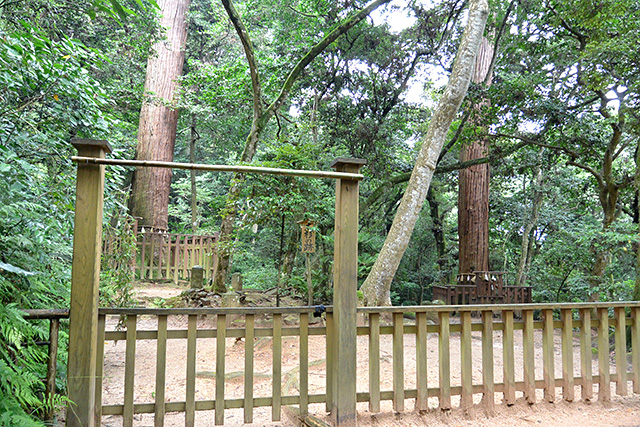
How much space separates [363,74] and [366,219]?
12.8ft

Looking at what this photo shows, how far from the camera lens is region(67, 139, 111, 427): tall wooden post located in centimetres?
259

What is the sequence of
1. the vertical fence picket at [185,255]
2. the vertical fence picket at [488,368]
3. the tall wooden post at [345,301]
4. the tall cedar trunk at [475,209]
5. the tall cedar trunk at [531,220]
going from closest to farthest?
the tall wooden post at [345,301] → the vertical fence picket at [488,368] → the tall cedar trunk at [475,209] → the tall cedar trunk at [531,220] → the vertical fence picket at [185,255]

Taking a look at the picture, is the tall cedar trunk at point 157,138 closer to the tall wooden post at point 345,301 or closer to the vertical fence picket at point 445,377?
the tall wooden post at point 345,301

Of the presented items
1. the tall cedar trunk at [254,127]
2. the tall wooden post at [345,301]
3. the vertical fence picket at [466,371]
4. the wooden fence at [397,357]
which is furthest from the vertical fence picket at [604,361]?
the tall cedar trunk at [254,127]

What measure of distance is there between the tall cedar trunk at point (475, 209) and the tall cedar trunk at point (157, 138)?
29.5 feet

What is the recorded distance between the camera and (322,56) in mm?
9625

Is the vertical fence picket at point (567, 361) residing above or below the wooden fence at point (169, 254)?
below

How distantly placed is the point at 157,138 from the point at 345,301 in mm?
10900

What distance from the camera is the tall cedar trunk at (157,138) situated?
469 inches

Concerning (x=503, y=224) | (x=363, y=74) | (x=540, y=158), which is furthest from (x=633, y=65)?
(x=503, y=224)

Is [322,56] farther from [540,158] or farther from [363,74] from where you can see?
[540,158]

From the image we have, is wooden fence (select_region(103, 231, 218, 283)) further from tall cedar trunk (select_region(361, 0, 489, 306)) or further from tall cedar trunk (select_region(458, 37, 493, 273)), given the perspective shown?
tall cedar trunk (select_region(458, 37, 493, 273))

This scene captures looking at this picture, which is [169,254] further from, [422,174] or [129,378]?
[129,378]

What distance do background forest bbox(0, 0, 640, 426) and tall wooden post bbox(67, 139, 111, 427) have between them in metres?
0.29
